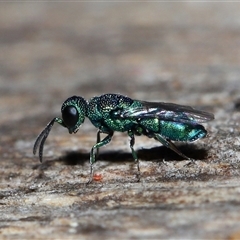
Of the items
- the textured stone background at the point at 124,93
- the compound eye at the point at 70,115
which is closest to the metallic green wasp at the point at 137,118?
the compound eye at the point at 70,115

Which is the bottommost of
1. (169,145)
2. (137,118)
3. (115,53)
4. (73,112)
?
(169,145)

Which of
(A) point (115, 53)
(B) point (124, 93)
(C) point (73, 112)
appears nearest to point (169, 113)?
(C) point (73, 112)

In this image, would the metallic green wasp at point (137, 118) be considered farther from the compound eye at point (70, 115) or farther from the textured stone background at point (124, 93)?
the textured stone background at point (124, 93)

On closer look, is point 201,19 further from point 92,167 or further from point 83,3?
point 92,167

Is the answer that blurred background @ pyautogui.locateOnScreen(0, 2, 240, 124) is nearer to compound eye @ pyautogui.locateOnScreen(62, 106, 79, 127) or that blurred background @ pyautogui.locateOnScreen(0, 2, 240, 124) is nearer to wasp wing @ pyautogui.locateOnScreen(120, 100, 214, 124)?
wasp wing @ pyautogui.locateOnScreen(120, 100, 214, 124)

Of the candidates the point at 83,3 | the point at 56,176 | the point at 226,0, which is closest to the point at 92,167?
the point at 56,176

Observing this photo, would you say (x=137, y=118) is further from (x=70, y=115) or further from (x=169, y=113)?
(x=70, y=115)
